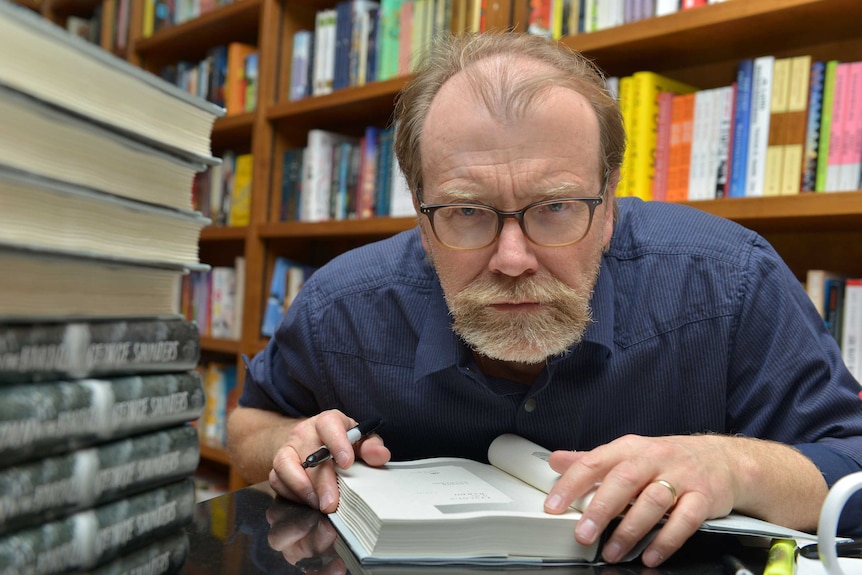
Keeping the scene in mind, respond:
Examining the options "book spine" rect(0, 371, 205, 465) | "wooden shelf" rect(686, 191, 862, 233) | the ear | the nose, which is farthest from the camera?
"wooden shelf" rect(686, 191, 862, 233)

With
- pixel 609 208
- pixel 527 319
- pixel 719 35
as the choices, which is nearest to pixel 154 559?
pixel 527 319

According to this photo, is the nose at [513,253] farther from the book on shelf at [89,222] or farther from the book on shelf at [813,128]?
the book on shelf at [813,128]

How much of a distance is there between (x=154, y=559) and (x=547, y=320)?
0.54 meters

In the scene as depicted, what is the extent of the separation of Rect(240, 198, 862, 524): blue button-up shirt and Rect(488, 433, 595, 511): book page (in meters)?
0.10

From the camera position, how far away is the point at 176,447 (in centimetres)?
52

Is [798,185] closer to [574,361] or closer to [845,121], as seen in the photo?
[845,121]

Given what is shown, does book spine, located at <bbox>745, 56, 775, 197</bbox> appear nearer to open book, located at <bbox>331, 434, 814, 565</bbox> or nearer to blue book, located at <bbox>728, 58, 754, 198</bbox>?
blue book, located at <bbox>728, 58, 754, 198</bbox>

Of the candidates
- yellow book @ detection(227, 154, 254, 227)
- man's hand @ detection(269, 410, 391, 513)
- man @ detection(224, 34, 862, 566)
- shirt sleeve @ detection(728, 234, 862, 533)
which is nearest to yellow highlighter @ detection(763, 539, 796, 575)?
man @ detection(224, 34, 862, 566)

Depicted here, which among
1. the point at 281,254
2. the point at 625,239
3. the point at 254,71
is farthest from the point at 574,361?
the point at 254,71

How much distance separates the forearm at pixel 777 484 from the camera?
2.32 feet

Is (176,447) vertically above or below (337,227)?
below

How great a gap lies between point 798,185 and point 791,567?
1004 millimetres

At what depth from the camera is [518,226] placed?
904 millimetres

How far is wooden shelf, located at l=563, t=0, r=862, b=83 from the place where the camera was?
140 cm
